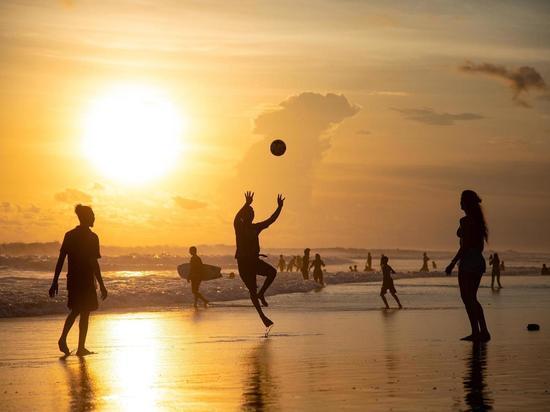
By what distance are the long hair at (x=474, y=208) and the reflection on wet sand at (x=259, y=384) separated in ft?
13.4

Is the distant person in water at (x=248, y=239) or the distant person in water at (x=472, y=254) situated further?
the distant person in water at (x=248, y=239)

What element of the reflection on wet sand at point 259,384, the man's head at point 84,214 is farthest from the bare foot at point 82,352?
the reflection on wet sand at point 259,384

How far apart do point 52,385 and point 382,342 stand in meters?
7.11

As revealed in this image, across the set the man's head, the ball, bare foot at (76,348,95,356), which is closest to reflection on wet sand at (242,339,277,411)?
bare foot at (76,348,95,356)

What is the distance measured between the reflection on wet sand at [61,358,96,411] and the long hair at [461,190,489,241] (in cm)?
666

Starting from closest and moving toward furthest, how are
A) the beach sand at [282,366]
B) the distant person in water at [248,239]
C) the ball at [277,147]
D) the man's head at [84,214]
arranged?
the beach sand at [282,366] < the man's head at [84,214] < the distant person in water at [248,239] < the ball at [277,147]

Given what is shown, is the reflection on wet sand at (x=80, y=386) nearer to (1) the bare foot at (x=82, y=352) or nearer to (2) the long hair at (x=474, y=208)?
(1) the bare foot at (x=82, y=352)

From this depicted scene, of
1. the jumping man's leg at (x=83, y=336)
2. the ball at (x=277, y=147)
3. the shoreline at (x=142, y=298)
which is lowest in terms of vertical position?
the jumping man's leg at (x=83, y=336)

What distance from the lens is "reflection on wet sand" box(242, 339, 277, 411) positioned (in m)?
10.1

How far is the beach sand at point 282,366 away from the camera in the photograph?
10336 millimetres

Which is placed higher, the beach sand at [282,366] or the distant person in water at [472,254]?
the distant person in water at [472,254]

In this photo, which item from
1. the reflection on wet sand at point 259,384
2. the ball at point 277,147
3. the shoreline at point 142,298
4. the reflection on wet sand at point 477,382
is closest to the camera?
the reflection on wet sand at point 477,382

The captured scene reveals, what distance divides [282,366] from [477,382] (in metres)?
3.09

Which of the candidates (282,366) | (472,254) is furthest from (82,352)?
(472,254)
